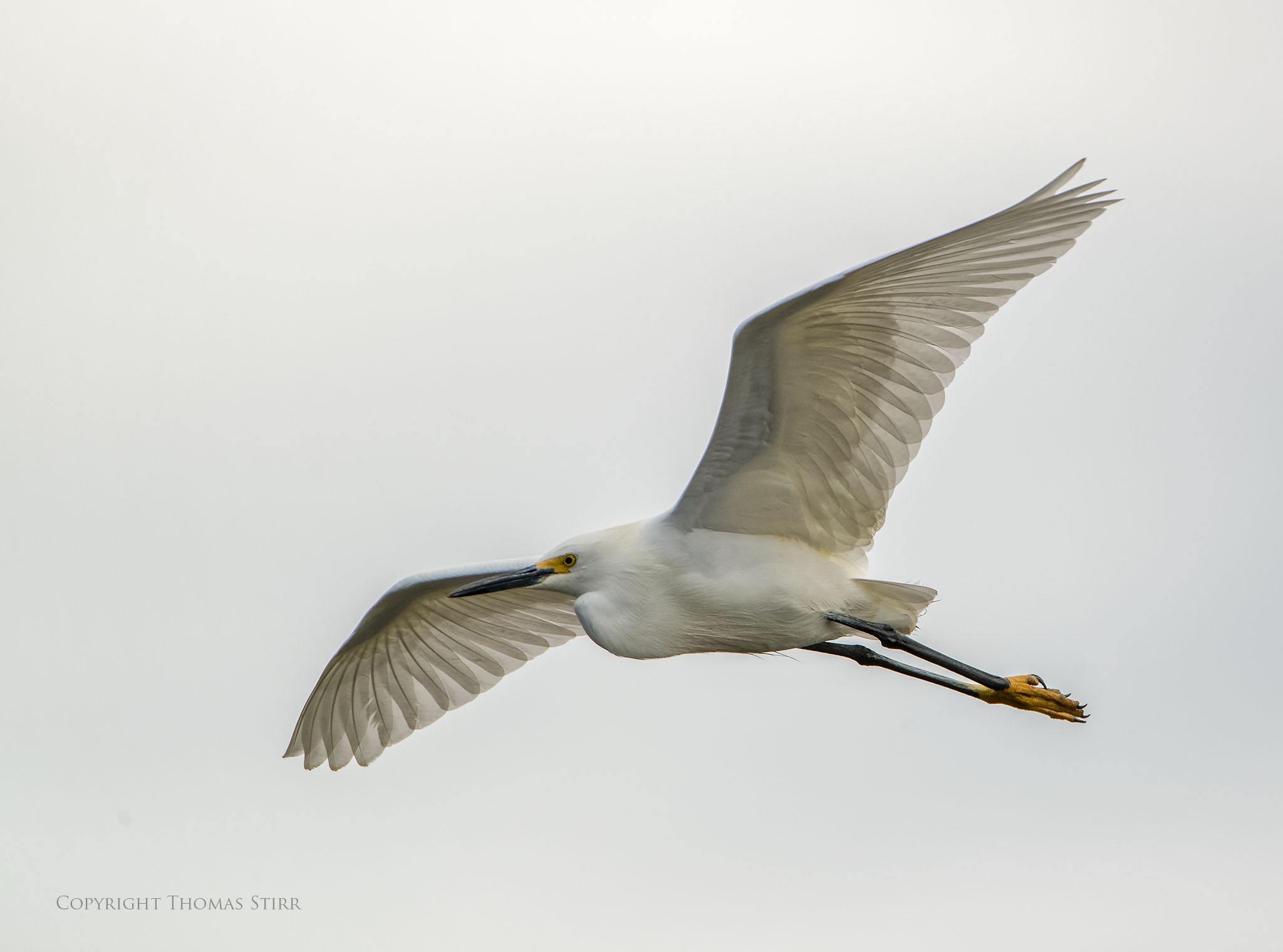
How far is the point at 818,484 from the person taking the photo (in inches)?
432

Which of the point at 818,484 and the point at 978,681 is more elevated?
the point at 818,484

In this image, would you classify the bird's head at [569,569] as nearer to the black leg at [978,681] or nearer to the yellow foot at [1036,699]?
the black leg at [978,681]

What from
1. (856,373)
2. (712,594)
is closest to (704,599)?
(712,594)

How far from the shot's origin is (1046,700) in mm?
11828

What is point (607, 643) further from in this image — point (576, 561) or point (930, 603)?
point (930, 603)

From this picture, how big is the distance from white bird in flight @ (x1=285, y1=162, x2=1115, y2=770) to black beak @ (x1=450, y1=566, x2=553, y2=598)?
0.6 inches

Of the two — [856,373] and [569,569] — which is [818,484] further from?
[569,569]

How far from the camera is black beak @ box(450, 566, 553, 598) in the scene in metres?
11.5

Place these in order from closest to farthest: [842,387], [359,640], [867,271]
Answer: [867,271]
[842,387]
[359,640]

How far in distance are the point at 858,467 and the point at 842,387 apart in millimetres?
778

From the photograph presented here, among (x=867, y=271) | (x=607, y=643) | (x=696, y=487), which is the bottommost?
(x=607, y=643)

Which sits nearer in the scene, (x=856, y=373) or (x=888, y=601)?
(x=856, y=373)

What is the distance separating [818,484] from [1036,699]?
275 cm

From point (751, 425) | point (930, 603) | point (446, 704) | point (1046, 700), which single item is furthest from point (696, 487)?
point (446, 704)
